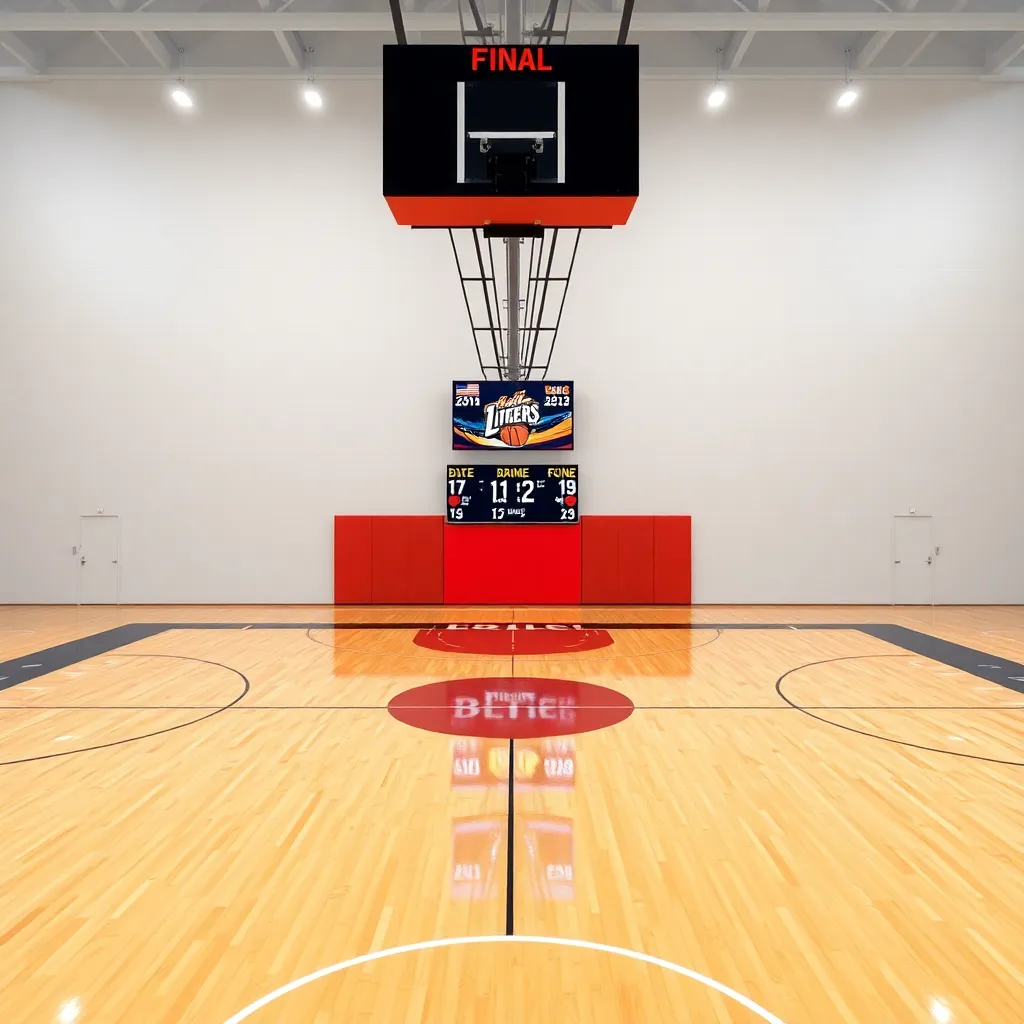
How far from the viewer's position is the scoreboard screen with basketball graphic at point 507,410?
11.6 m

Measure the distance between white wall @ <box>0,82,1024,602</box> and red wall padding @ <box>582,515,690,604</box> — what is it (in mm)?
265

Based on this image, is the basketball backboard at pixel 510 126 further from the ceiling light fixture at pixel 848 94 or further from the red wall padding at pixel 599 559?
the ceiling light fixture at pixel 848 94

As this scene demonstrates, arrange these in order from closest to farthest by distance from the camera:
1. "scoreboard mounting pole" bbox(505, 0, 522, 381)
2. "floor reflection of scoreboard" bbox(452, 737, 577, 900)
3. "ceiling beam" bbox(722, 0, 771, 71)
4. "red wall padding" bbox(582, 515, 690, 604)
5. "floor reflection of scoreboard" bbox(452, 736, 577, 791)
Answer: "floor reflection of scoreboard" bbox(452, 737, 577, 900)
"floor reflection of scoreboard" bbox(452, 736, 577, 791)
"scoreboard mounting pole" bbox(505, 0, 522, 381)
"ceiling beam" bbox(722, 0, 771, 71)
"red wall padding" bbox(582, 515, 690, 604)

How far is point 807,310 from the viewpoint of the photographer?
11891 millimetres

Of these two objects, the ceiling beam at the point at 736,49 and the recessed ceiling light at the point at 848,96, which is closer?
the ceiling beam at the point at 736,49

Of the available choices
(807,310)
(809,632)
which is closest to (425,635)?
(809,632)

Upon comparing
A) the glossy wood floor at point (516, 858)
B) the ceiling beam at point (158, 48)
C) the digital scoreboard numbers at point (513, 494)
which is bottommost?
the glossy wood floor at point (516, 858)

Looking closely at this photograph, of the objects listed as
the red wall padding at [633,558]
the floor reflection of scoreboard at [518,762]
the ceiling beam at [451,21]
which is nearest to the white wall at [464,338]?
the red wall padding at [633,558]

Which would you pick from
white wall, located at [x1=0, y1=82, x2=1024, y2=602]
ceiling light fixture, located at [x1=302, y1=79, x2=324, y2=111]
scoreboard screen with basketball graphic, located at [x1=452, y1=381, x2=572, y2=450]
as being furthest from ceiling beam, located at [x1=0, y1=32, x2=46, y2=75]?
scoreboard screen with basketball graphic, located at [x1=452, y1=381, x2=572, y2=450]

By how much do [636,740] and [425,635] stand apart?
4.36 meters

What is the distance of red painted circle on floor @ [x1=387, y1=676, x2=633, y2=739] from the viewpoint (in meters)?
5.45

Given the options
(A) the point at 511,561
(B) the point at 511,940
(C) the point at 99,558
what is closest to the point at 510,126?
(B) the point at 511,940

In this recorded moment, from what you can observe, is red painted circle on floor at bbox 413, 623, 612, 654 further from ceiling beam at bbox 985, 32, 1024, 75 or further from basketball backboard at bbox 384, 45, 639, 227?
ceiling beam at bbox 985, 32, 1024, 75

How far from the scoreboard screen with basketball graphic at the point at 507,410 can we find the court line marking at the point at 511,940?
9123 mm
